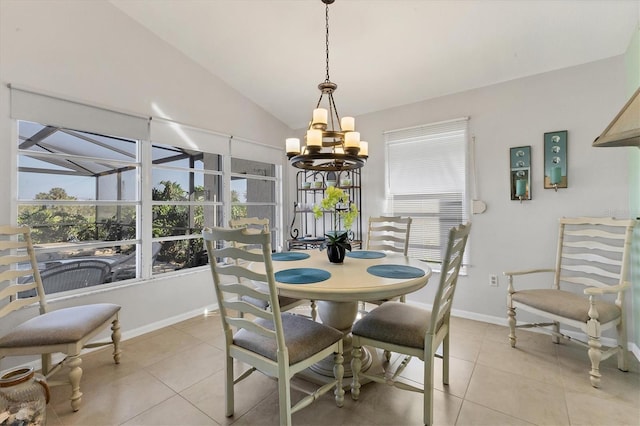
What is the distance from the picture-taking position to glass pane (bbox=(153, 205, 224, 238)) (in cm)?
316

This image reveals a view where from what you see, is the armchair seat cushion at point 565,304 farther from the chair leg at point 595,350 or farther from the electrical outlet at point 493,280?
the electrical outlet at point 493,280

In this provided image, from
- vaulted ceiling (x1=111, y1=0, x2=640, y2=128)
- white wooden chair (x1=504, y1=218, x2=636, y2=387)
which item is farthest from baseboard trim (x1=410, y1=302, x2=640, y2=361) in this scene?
vaulted ceiling (x1=111, y1=0, x2=640, y2=128)

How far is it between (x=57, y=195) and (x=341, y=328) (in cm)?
265

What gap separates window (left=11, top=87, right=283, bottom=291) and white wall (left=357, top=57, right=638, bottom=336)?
268cm

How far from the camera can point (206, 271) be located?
3.49m

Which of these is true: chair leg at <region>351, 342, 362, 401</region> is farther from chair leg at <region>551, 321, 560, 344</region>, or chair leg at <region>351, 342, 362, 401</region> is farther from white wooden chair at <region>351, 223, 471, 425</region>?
chair leg at <region>551, 321, 560, 344</region>

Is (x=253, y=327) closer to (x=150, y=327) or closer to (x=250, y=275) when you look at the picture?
(x=250, y=275)

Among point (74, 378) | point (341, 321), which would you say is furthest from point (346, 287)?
point (74, 378)

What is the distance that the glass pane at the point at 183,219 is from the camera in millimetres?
3158

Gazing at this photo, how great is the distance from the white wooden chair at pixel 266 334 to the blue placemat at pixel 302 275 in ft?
0.79

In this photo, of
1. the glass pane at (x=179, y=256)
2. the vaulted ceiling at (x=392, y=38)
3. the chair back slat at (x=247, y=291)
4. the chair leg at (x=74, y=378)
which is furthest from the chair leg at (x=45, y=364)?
the vaulted ceiling at (x=392, y=38)

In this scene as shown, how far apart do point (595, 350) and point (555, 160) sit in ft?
5.27

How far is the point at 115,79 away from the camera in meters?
2.71

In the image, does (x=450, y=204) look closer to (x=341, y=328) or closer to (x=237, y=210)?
(x=341, y=328)
